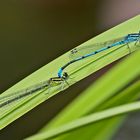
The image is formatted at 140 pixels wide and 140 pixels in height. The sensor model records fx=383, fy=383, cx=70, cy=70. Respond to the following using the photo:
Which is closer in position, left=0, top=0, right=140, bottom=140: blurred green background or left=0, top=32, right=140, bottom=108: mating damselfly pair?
left=0, top=32, right=140, bottom=108: mating damselfly pair

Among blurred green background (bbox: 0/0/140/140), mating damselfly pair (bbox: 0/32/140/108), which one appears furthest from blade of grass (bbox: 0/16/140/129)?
blurred green background (bbox: 0/0/140/140)

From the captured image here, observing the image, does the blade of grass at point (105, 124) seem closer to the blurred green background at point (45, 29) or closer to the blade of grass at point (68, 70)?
the blade of grass at point (68, 70)

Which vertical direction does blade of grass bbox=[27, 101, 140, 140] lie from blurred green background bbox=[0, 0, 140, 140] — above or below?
below

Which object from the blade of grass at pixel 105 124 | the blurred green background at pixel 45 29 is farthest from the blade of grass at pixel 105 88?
the blurred green background at pixel 45 29

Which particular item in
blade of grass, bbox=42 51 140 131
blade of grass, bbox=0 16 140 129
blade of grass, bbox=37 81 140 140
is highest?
blade of grass, bbox=0 16 140 129

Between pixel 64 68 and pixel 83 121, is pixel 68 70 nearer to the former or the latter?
pixel 64 68

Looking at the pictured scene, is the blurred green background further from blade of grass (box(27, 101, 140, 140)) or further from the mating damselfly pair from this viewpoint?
blade of grass (box(27, 101, 140, 140))

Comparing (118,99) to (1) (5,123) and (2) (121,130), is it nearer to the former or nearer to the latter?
(1) (5,123)
